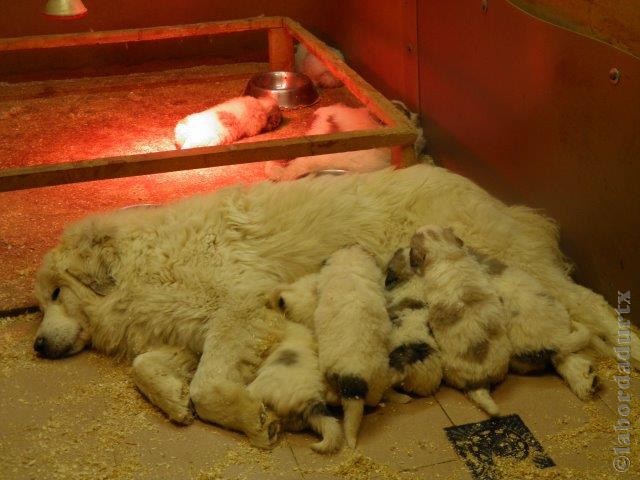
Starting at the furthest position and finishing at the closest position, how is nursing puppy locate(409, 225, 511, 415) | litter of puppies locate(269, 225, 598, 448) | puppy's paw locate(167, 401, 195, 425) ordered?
Answer: puppy's paw locate(167, 401, 195, 425)
nursing puppy locate(409, 225, 511, 415)
litter of puppies locate(269, 225, 598, 448)

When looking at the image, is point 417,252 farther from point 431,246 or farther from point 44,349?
point 44,349

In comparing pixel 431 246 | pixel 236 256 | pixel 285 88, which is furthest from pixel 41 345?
pixel 285 88

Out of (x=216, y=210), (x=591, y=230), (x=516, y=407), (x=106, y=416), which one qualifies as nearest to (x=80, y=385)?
(x=106, y=416)

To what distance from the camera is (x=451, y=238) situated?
430 centimetres

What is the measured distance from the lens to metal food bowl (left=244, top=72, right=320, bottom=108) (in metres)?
8.21

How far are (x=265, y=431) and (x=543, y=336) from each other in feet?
4.82

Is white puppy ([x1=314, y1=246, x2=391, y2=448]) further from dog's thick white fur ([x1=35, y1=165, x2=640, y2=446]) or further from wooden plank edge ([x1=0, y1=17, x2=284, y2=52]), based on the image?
wooden plank edge ([x1=0, y1=17, x2=284, y2=52])

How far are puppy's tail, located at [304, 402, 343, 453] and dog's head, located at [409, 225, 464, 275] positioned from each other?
3.19ft

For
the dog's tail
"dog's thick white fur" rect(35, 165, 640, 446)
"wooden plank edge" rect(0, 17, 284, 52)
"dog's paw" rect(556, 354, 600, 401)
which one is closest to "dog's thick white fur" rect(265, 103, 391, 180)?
"dog's thick white fur" rect(35, 165, 640, 446)

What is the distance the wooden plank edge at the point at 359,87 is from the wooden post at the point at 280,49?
2.23 ft

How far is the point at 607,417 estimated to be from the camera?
3.88m

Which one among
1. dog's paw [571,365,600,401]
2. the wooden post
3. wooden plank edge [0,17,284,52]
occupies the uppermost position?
wooden plank edge [0,17,284,52]

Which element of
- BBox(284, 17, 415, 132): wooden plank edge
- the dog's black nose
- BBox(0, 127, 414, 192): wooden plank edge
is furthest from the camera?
BBox(284, 17, 415, 132): wooden plank edge

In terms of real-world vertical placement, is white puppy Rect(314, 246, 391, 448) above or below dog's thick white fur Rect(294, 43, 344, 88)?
below
